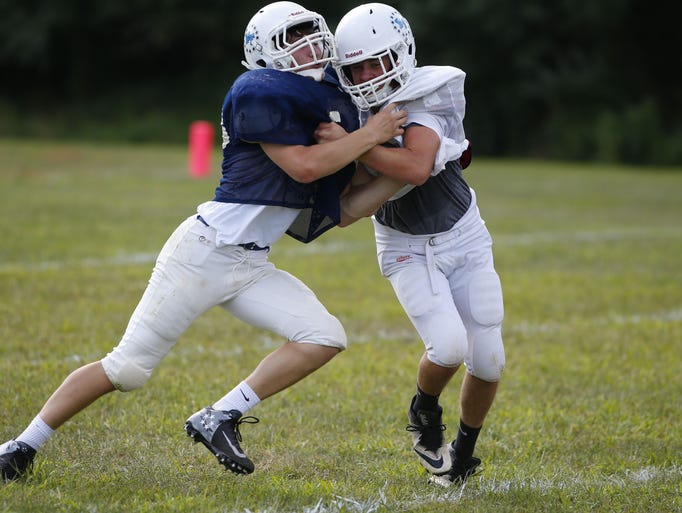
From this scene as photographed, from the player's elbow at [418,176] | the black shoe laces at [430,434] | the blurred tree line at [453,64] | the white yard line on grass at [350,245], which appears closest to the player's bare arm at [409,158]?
the player's elbow at [418,176]

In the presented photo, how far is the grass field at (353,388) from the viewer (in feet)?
11.4

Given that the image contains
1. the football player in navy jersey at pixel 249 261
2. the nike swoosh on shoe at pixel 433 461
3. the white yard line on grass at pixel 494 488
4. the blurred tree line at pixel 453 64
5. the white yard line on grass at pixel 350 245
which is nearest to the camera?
the white yard line on grass at pixel 494 488

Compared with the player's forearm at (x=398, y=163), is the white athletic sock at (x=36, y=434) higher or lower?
lower

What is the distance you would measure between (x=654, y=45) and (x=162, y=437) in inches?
1142

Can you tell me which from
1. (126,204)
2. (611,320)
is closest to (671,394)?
(611,320)

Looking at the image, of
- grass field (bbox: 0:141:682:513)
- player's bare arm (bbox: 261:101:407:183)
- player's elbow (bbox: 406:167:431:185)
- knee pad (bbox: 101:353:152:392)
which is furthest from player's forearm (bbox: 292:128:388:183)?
grass field (bbox: 0:141:682:513)

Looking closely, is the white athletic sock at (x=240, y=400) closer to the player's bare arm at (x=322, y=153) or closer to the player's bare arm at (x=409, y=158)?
the player's bare arm at (x=322, y=153)

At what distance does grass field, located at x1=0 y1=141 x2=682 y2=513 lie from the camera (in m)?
3.48

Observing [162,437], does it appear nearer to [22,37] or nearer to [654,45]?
[654,45]

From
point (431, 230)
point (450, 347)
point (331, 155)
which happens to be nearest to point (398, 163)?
point (331, 155)

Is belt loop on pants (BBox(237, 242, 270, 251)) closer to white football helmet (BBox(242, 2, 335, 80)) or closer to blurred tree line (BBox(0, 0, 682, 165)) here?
white football helmet (BBox(242, 2, 335, 80))

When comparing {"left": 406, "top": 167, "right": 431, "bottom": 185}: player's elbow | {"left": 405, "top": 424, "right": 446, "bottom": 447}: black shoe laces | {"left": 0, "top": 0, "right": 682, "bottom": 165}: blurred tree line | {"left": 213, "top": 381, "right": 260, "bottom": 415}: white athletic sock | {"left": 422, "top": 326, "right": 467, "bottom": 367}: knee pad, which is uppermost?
{"left": 406, "top": 167, "right": 431, "bottom": 185}: player's elbow

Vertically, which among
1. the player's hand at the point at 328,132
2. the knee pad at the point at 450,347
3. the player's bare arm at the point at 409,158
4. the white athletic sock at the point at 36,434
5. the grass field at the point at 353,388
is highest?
the player's hand at the point at 328,132

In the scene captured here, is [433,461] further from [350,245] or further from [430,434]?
[350,245]
